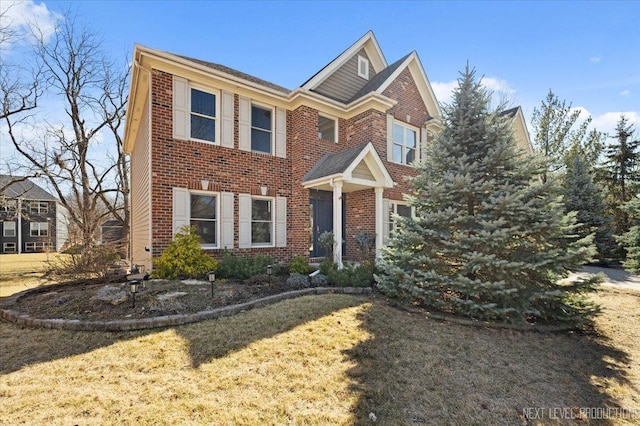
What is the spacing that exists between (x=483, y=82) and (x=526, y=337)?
4.95 meters

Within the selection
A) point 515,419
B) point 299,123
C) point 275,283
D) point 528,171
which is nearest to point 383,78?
point 299,123

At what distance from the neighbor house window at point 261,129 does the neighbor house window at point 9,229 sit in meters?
38.5

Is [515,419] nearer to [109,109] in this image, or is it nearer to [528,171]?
[528,171]

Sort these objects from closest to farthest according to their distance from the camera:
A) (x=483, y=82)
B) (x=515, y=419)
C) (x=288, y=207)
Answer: (x=515, y=419) < (x=483, y=82) < (x=288, y=207)

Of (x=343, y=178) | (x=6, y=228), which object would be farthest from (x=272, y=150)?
(x=6, y=228)

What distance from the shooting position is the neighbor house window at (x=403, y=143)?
40.5 ft

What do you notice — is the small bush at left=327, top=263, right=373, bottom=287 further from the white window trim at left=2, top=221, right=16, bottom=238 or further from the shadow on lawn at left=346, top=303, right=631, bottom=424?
the white window trim at left=2, top=221, right=16, bottom=238

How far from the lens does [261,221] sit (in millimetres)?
10039

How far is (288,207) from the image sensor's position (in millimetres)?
10562


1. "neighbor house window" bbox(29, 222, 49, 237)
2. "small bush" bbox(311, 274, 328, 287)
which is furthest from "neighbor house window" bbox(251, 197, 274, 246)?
"neighbor house window" bbox(29, 222, 49, 237)

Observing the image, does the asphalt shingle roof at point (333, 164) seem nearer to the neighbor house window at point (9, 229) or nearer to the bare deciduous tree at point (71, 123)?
the bare deciduous tree at point (71, 123)

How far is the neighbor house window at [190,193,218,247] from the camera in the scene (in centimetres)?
874

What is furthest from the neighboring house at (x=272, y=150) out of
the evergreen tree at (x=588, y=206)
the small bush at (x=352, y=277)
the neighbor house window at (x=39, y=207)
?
the neighbor house window at (x=39, y=207)

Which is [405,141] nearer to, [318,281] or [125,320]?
[318,281]
